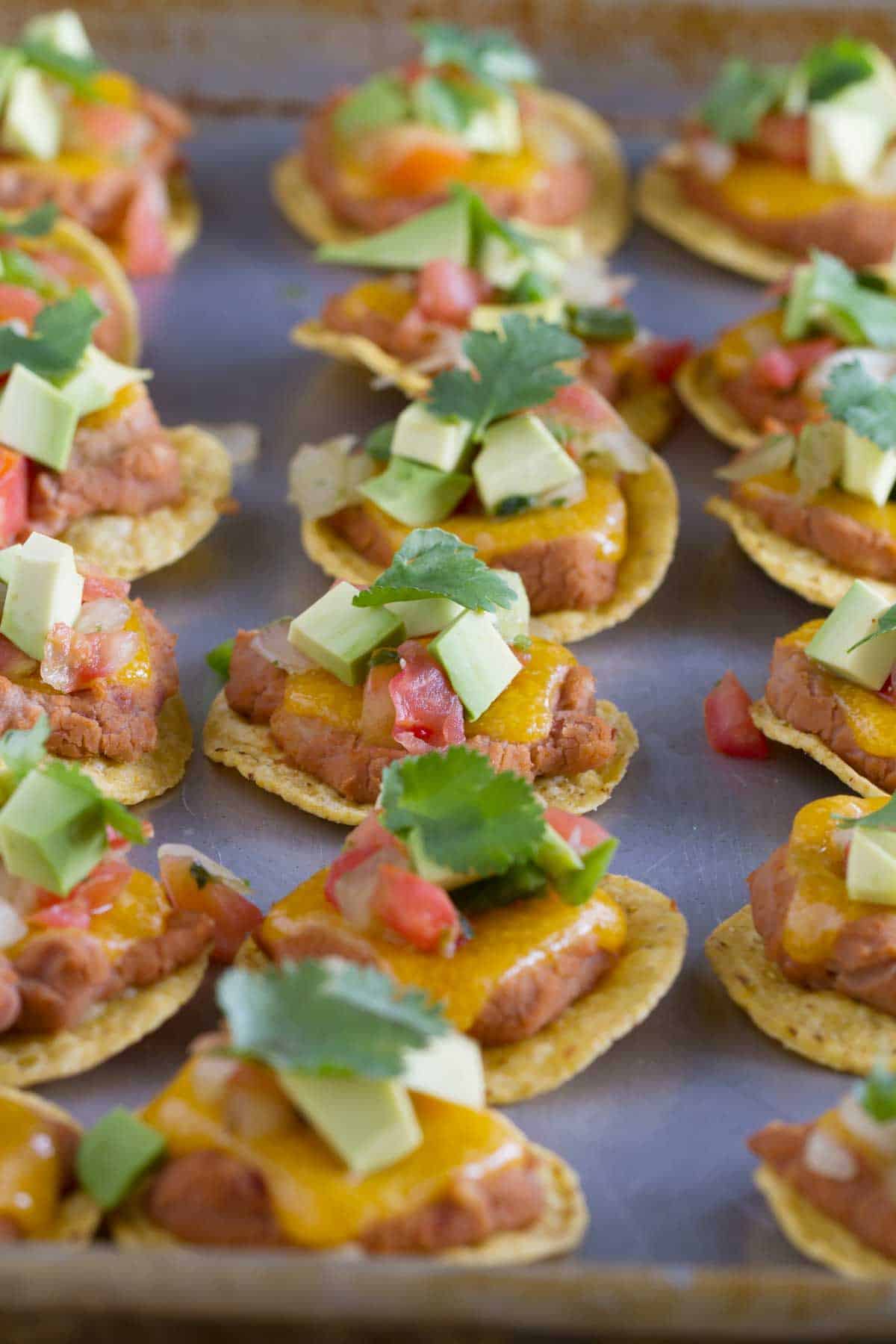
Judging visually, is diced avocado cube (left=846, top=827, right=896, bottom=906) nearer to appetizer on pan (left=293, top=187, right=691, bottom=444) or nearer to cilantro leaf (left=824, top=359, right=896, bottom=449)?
cilantro leaf (left=824, top=359, right=896, bottom=449)

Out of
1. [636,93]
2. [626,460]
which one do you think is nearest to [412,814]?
[626,460]

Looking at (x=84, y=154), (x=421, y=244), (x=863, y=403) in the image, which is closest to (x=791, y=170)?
(x=421, y=244)

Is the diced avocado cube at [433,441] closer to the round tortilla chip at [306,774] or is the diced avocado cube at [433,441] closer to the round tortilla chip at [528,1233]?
the round tortilla chip at [306,774]

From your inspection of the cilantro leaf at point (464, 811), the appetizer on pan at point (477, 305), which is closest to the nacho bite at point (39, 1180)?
the cilantro leaf at point (464, 811)

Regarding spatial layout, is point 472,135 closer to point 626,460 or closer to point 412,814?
point 626,460

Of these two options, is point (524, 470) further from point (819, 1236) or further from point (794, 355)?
point (819, 1236)
